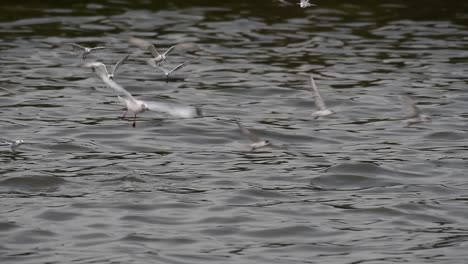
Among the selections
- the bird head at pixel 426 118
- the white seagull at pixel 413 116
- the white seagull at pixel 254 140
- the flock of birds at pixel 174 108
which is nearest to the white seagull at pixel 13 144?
the flock of birds at pixel 174 108

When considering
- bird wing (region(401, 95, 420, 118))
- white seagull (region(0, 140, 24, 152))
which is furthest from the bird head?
white seagull (region(0, 140, 24, 152))

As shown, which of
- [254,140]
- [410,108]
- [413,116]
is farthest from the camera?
[410,108]

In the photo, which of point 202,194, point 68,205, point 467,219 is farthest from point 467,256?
point 68,205

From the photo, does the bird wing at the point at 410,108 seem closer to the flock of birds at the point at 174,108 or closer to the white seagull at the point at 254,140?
the flock of birds at the point at 174,108

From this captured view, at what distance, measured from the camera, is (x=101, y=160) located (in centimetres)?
1298

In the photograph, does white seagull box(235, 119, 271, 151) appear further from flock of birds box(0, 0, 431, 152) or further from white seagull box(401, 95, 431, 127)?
white seagull box(401, 95, 431, 127)

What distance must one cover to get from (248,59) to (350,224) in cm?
731

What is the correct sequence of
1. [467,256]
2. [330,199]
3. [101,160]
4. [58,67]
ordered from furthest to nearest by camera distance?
1. [58,67]
2. [101,160]
3. [330,199]
4. [467,256]

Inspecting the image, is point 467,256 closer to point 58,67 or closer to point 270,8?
point 58,67

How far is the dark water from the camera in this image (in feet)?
34.1

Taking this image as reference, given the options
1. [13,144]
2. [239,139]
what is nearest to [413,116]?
[239,139]

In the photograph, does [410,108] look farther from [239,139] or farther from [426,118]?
[239,139]

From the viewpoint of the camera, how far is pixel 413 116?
48.4 ft

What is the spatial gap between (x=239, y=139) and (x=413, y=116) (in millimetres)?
2182
